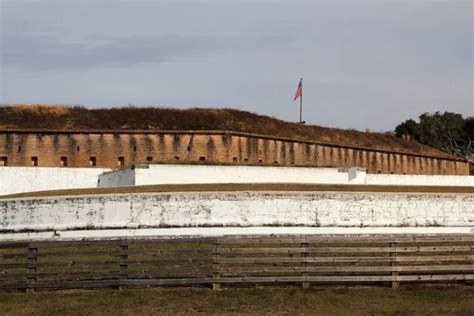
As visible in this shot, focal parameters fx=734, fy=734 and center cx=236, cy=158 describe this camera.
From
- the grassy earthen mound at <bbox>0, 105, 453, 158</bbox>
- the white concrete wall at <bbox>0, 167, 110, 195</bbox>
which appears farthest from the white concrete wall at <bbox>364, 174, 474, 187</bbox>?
the white concrete wall at <bbox>0, 167, 110, 195</bbox>

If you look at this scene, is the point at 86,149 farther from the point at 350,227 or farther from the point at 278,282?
the point at 278,282

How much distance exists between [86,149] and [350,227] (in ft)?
67.4

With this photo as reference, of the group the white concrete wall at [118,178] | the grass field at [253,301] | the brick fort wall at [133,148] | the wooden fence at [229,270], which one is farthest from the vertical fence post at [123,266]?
the brick fort wall at [133,148]

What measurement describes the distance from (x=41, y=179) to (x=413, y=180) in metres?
19.7

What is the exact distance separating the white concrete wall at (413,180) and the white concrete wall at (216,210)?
446 inches

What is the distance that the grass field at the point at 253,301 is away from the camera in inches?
491

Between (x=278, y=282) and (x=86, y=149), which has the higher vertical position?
(x=86, y=149)

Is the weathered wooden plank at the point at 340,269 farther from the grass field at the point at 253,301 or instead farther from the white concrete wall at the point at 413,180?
the white concrete wall at the point at 413,180

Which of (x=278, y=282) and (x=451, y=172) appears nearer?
(x=278, y=282)

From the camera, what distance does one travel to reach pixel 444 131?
93688 millimetres

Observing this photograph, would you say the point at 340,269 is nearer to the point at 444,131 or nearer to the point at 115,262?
the point at 115,262

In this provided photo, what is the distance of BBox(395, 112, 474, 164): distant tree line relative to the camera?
91438 mm

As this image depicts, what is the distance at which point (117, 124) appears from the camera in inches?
1686

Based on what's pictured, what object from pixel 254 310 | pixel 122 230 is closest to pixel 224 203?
pixel 122 230
